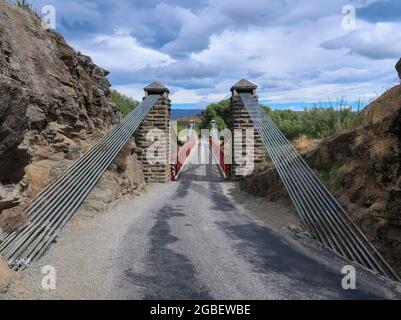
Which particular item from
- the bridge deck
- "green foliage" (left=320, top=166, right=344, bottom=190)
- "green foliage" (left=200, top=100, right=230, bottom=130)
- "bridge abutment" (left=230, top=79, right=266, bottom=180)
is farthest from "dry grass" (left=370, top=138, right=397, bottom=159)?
"green foliage" (left=200, top=100, right=230, bottom=130)

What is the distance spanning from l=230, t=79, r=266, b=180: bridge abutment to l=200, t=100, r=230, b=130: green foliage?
41590 millimetres

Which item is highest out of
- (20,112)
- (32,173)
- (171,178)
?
(20,112)

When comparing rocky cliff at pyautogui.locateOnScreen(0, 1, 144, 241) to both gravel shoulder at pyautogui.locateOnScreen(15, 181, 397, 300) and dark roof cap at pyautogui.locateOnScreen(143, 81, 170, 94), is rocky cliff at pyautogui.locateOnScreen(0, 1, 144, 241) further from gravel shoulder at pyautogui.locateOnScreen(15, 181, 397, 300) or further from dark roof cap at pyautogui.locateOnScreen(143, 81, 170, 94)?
dark roof cap at pyautogui.locateOnScreen(143, 81, 170, 94)

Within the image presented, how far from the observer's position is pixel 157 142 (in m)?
22.1

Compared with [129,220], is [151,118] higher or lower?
higher

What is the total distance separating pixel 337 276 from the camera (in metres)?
5.83

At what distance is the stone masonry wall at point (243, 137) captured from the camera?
2078 centimetres

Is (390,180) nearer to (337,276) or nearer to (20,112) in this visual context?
(337,276)

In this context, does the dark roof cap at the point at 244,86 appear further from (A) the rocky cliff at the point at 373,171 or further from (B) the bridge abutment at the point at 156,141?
(A) the rocky cliff at the point at 373,171

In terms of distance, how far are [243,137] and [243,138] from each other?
84mm

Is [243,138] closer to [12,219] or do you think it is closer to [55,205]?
[55,205]

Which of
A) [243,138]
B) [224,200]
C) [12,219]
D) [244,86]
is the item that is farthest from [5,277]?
[244,86]
